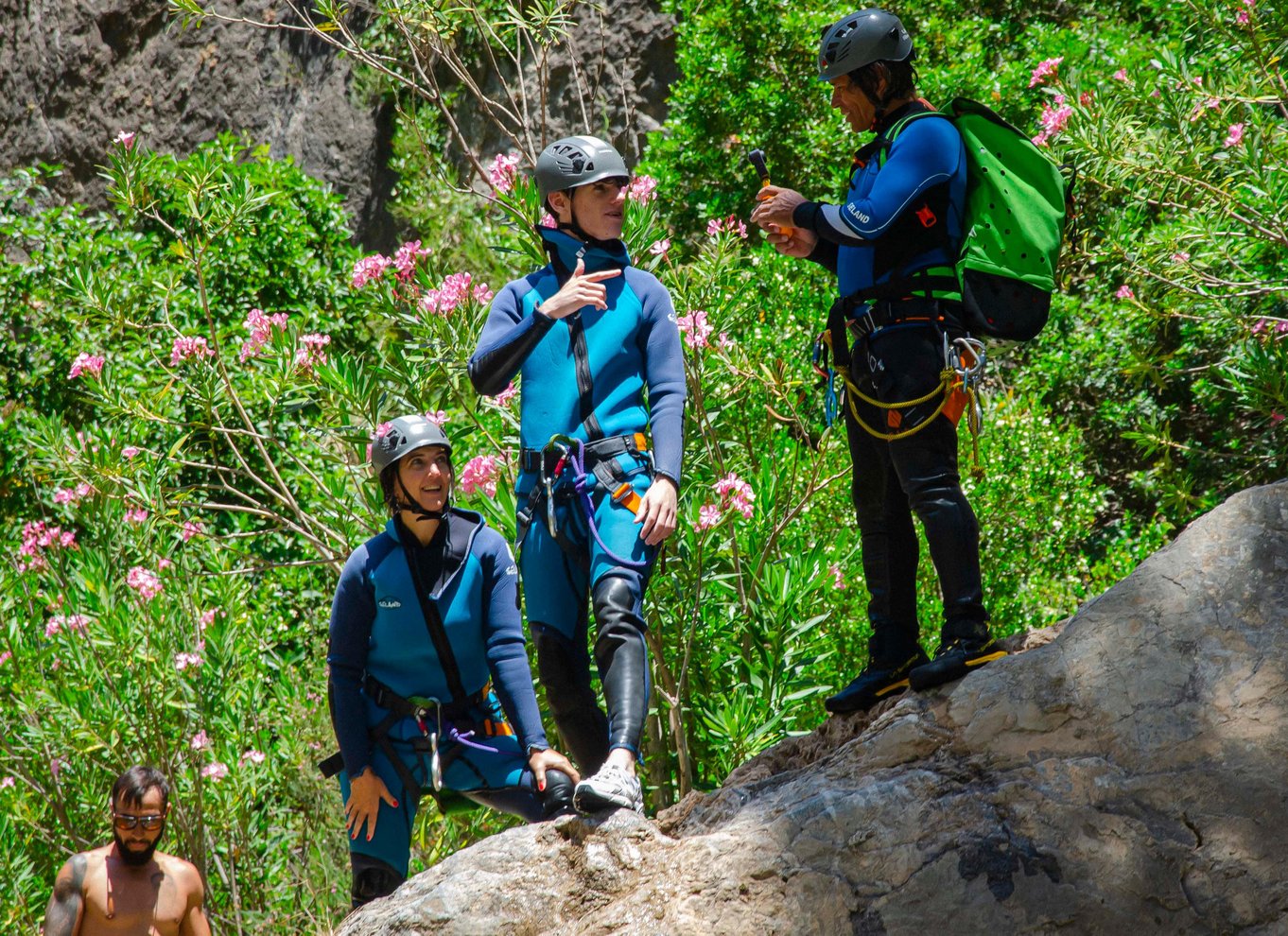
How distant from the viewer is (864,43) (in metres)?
3.61

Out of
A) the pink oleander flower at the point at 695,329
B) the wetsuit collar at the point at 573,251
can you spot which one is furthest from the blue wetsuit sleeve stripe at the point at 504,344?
the pink oleander flower at the point at 695,329

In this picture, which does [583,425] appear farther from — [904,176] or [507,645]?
[904,176]

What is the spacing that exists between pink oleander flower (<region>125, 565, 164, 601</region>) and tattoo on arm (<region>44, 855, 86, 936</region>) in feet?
5.02

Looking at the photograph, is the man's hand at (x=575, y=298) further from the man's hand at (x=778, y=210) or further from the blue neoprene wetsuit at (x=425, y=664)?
the blue neoprene wetsuit at (x=425, y=664)

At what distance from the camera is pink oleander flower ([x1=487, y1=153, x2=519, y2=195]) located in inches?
229

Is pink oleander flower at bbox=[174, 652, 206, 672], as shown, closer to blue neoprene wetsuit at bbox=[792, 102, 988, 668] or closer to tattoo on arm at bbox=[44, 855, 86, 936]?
tattoo on arm at bbox=[44, 855, 86, 936]

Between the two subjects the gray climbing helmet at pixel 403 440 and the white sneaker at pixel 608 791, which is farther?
the gray climbing helmet at pixel 403 440

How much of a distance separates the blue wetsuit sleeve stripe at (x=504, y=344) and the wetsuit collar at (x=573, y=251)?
166 millimetres

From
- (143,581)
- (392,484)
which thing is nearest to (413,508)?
(392,484)

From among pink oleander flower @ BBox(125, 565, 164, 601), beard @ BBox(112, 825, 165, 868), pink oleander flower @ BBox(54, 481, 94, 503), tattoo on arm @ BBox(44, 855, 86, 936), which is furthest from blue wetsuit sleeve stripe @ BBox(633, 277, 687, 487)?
pink oleander flower @ BBox(54, 481, 94, 503)

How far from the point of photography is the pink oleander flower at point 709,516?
534 centimetres

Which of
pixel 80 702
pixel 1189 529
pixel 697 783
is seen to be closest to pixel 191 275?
pixel 80 702

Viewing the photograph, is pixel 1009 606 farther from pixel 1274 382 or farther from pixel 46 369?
pixel 46 369

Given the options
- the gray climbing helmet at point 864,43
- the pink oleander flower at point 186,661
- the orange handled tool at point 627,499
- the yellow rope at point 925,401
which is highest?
the gray climbing helmet at point 864,43
